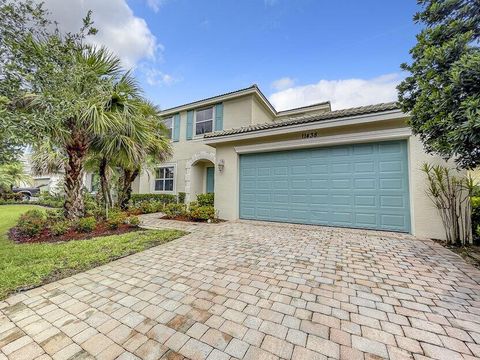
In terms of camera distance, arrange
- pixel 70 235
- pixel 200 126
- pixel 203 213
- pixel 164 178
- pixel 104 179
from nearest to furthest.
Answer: pixel 70 235 → pixel 203 213 → pixel 104 179 → pixel 200 126 → pixel 164 178

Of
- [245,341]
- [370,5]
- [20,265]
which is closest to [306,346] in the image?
[245,341]

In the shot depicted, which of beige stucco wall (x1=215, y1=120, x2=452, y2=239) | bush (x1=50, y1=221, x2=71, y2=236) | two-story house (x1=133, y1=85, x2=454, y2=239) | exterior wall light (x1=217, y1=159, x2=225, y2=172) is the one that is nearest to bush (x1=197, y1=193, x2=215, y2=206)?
two-story house (x1=133, y1=85, x2=454, y2=239)

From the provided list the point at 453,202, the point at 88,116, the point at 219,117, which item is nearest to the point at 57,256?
the point at 88,116

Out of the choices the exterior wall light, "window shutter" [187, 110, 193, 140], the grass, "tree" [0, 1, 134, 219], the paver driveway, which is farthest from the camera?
"window shutter" [187, 110, 193, 140]

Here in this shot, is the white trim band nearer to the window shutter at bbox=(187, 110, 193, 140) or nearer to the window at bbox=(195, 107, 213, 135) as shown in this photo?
the window at bbox=(195, 107, 213, 135)

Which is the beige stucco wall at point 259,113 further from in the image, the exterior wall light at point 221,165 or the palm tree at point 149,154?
the palm tree at point 149,154

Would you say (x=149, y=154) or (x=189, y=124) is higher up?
(x=189, y=124)

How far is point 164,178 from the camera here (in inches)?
536

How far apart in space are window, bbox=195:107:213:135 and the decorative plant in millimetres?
10033

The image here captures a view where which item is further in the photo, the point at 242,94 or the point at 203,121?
the point at 203,121

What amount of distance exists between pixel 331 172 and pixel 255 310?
5.58 meters

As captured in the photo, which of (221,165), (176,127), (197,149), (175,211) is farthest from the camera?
(176,127)

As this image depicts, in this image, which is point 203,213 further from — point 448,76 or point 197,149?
point 448,76

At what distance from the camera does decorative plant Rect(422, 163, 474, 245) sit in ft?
16.5
